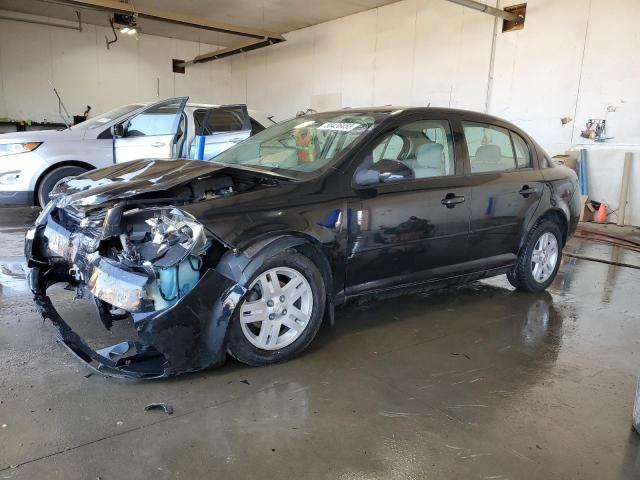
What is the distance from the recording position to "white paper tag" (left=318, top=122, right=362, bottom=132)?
3.41 meters

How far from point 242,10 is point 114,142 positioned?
8352mm

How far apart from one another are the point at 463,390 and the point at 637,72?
24.7ft

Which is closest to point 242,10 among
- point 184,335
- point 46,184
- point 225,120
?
point 225,120

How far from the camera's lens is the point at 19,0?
1324 cm

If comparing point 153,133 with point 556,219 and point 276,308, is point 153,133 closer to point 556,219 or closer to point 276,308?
point 276,308

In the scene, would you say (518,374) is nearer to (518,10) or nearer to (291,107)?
(518,10)

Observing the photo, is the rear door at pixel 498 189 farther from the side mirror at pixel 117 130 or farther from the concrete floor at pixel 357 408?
the side mirror at pixel 117 130

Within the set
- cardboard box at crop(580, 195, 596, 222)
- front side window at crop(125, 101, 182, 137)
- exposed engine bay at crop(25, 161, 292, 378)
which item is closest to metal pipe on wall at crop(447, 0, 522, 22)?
cardboard box at crop(580, 195, 596, 222)

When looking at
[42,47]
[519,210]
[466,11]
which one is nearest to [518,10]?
[466,11]

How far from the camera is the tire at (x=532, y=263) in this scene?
13.6ft

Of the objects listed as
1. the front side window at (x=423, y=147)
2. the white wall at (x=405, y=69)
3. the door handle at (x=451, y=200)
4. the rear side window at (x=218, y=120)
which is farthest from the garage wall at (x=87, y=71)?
the door handle at (x=451, y=200)

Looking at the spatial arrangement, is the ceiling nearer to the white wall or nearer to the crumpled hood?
the white wall

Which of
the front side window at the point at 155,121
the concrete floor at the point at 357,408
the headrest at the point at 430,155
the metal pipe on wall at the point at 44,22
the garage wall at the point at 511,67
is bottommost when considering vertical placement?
the concrete floor at the point at 357,408

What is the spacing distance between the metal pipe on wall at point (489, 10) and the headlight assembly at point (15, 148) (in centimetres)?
723
